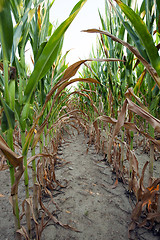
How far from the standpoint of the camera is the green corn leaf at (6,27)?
35 centimetres

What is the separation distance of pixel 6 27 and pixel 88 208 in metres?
0.81

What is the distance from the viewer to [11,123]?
1.35 ft

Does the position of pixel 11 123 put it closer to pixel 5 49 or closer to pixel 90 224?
pixel 5 49

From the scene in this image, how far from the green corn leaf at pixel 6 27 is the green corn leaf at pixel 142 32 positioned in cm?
27

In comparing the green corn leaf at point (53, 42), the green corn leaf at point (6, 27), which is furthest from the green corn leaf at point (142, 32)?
the green corn leaf at point (6, 27)

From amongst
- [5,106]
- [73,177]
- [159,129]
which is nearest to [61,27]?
[5,106]

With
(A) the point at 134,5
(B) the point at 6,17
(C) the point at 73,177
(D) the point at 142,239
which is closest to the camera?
(B) the point at 6,17

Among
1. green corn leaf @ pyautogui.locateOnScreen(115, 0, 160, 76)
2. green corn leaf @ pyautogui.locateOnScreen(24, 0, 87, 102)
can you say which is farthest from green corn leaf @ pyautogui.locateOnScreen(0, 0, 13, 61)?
green corn leaf @ pyautogui.locateOnScreen(115, 0, 160, 76)

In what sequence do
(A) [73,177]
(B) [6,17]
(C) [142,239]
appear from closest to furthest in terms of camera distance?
(B) [6,17] → (C) [142,239] → (A) [73,177]

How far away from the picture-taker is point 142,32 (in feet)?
1.29

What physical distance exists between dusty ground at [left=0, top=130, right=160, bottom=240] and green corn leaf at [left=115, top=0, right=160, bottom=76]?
0.64 m

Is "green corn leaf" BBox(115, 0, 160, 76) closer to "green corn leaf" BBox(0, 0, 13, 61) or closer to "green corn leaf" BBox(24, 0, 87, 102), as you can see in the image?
"green corn leaf" BBox(24, 0, 87, 102)

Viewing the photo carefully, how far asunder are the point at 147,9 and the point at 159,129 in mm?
509

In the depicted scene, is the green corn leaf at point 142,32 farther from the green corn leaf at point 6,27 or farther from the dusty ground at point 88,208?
the dusty ground at point 88,208
